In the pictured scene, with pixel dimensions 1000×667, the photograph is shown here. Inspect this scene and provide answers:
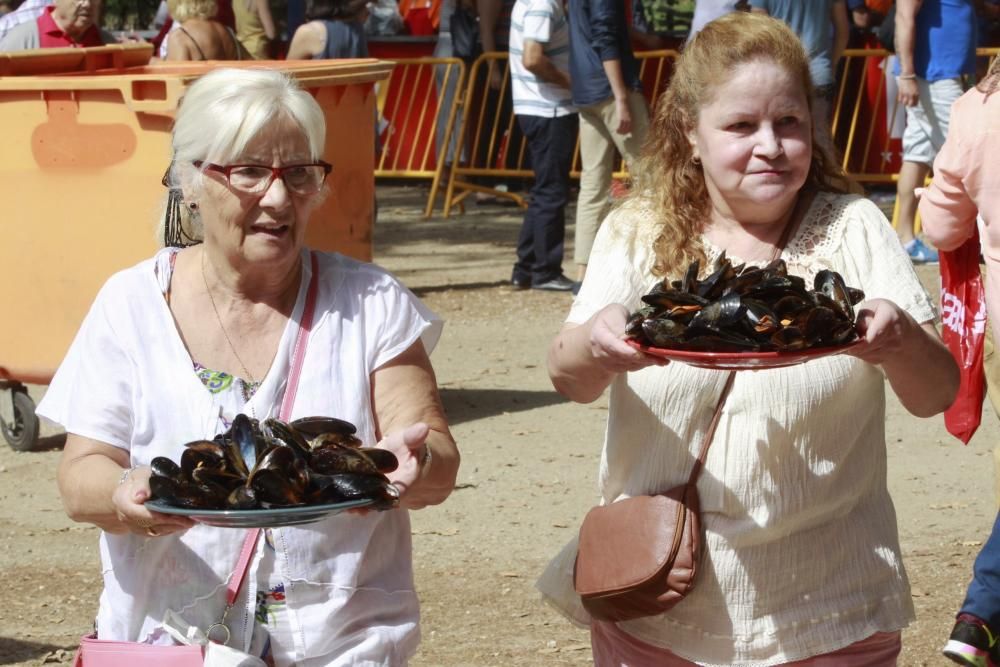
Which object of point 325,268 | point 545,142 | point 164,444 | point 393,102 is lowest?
point 393,102

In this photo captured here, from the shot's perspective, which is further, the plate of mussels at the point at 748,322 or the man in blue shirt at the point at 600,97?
the man in blue shirt at the point at 600,97

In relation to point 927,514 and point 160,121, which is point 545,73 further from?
point 927,514

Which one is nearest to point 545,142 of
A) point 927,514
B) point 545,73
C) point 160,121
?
point 545,73

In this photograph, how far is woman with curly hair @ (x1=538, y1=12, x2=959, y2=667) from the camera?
3.07 meters

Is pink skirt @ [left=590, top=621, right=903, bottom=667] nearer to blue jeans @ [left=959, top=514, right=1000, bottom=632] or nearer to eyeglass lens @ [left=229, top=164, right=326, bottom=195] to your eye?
eyeglass lens @ [left=229, top=164, right=326, bottom=195]

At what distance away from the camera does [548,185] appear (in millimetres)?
10570

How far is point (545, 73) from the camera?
1030 cm

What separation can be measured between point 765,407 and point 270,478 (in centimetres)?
102

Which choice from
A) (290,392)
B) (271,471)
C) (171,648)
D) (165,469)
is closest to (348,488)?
(271,471)

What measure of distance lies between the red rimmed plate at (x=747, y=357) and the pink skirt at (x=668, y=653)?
720mm

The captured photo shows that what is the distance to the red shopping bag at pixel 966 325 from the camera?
4238 millimetres

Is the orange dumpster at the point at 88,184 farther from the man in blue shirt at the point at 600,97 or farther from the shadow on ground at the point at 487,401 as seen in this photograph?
the man in blue shirt at the point at 600,97

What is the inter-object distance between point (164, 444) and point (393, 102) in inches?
515

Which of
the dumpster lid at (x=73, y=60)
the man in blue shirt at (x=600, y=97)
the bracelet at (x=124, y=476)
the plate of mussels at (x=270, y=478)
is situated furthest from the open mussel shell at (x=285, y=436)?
the man in blue shirt at (x=600, y=97)
